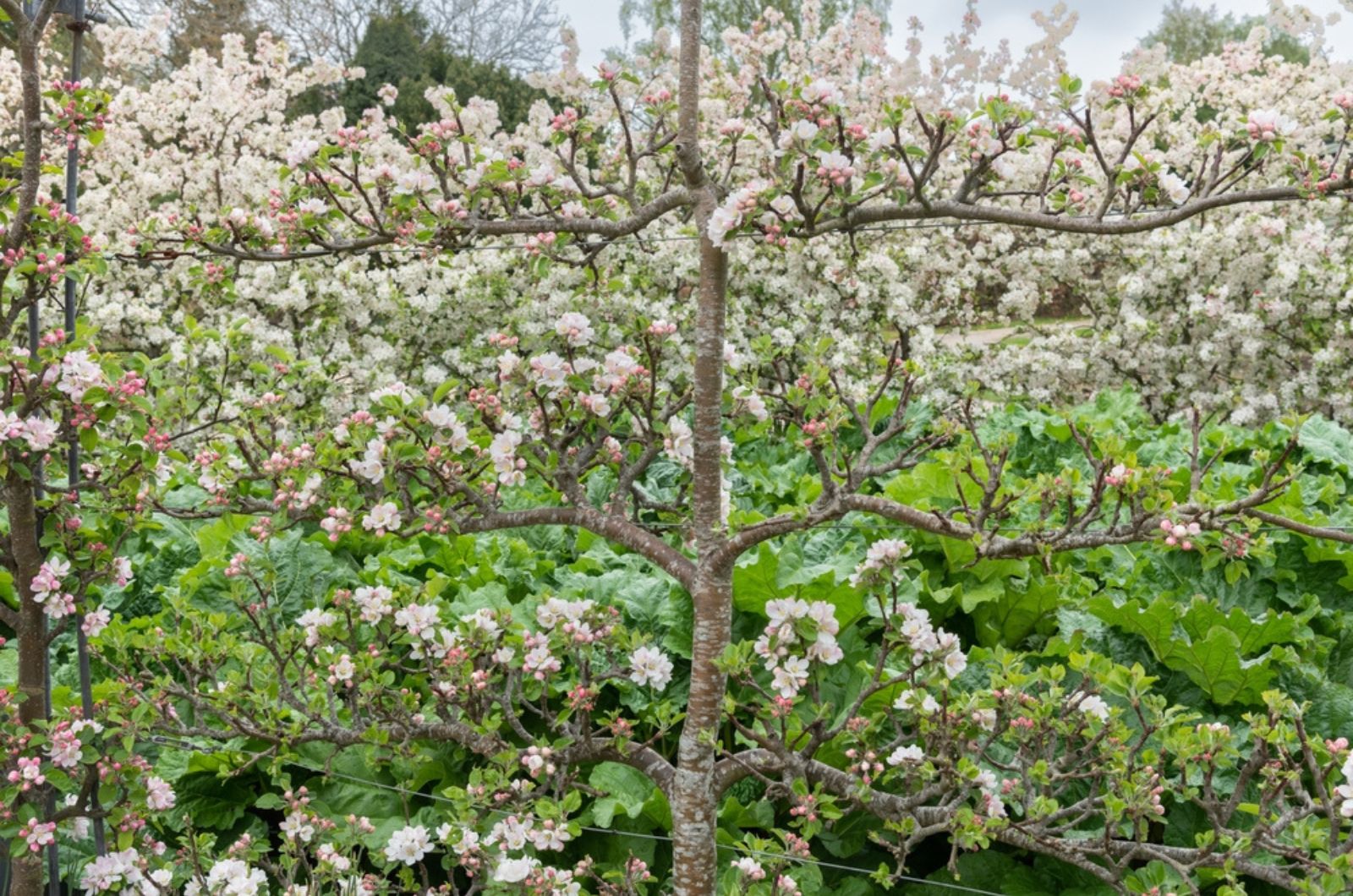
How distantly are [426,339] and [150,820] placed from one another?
5421 mm

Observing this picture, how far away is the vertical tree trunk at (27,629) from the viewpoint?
2.32 meters

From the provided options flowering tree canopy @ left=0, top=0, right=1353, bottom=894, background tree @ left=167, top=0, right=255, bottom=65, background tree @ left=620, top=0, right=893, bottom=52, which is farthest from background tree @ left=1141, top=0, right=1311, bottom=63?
flowering tree canopy @ left=0, top=0, right=1353, bottom=894

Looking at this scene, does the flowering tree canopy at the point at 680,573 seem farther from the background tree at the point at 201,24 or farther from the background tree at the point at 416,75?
the background tree at the point at 201,24

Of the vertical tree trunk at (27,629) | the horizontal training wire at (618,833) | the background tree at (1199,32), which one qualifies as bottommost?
the horizontal training wire at (618,833)

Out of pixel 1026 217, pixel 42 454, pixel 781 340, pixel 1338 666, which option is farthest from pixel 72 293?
pixel 781 340

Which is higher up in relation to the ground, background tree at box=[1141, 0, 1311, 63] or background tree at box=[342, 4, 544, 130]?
background tree at box=[1141, 0, 1311, 63]

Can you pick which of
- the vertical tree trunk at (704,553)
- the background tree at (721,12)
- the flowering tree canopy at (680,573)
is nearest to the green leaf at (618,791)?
the flowering tree canopy at (680,573)

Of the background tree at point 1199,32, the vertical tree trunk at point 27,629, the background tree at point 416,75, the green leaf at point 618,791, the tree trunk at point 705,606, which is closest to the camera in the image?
the tree trunk at point 705,606

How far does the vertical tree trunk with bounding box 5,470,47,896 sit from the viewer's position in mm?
2318

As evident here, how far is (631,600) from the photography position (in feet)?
10.6

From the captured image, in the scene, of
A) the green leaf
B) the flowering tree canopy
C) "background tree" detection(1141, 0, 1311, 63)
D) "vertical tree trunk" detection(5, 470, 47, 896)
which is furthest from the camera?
"background tree" detection(1141, 0, 1311, 63)

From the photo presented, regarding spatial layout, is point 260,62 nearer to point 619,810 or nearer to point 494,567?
point 494,567

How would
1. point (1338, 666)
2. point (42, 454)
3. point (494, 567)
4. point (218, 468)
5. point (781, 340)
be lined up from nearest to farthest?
point (218, 468) → point (42, 454) → point (1338, 666) → point (494, 567) → point (781, 340)

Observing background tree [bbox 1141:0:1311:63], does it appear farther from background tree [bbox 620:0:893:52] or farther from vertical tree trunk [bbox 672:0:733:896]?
vertical tree trunk [bbox 672:0:733:896]
